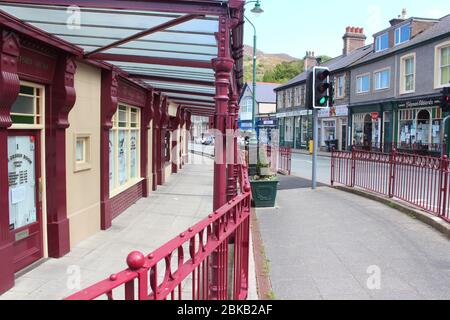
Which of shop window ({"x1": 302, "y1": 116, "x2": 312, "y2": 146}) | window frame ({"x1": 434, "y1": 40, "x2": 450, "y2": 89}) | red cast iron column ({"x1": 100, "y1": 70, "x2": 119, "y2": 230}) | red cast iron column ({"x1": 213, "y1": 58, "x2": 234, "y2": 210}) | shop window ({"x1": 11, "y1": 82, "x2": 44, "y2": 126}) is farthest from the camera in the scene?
shop window ({"x1": 302, "y1": 116, "x2": 312, "y2": 146})

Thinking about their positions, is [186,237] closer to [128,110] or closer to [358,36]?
[128,110]

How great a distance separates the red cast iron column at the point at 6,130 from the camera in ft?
16.4

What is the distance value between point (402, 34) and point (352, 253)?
25053 millimetres

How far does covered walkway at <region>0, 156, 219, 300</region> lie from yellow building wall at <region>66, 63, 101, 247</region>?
0.33 meters

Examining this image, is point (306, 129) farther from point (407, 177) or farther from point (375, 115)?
point (407, 177)

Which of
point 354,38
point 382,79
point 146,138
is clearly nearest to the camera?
point 146,138

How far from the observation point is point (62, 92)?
6.52 meters

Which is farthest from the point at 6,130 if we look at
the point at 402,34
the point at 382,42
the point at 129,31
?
the point at 382,42

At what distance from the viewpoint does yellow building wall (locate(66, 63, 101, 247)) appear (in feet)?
23.5

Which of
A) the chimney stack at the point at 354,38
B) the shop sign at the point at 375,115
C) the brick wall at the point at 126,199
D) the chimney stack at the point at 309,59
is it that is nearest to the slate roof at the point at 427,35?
the shop sign at the point at 375,115

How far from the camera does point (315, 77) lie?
37.7 feet

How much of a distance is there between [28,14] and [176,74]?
4.45m

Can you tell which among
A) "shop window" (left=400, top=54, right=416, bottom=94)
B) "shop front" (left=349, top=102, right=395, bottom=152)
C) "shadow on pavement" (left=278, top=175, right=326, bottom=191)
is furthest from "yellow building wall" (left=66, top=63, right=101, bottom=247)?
"shop front" (left=349, top=102, right=395, bottom=152)

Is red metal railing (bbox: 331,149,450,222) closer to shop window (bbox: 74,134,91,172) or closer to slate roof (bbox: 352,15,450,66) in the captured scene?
shop window (bbox: 74,134,91,172)
